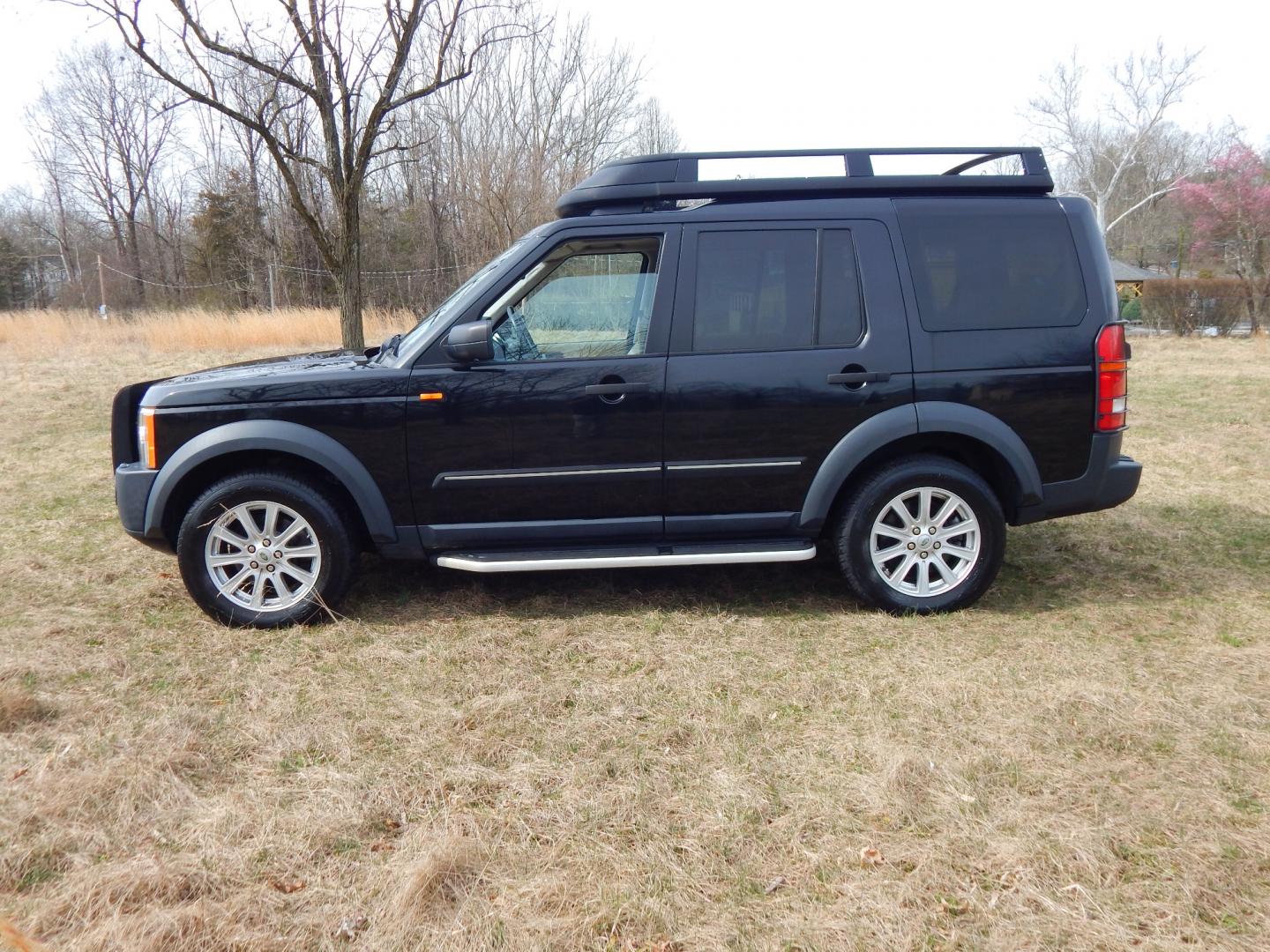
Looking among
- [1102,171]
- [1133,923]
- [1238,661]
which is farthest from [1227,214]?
[1133,923]

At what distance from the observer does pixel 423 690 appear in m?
3.68

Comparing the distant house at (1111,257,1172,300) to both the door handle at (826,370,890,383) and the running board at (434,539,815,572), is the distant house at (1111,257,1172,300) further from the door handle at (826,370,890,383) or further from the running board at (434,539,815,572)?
the running board at (434,539,815,572)

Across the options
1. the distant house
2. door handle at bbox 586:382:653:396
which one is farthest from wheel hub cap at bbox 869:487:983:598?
the distant house

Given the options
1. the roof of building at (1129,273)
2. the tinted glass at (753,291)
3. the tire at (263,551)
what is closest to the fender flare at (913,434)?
the tinted glass at (753,291)

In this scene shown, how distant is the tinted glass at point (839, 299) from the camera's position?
436 centimetres

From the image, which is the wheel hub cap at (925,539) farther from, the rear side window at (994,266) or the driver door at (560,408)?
the driver door at (560,408)

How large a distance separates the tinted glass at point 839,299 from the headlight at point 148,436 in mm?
3216

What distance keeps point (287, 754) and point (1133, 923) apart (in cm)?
267

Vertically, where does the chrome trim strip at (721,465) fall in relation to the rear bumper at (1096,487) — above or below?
above

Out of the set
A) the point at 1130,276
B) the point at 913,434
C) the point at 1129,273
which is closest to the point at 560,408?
the point at 913,434

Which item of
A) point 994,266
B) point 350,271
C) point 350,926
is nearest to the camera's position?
point 350,926

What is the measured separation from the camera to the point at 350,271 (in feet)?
32.2

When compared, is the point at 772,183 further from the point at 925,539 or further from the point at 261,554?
the point at 261,554

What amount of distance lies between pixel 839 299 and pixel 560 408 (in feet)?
4.83
